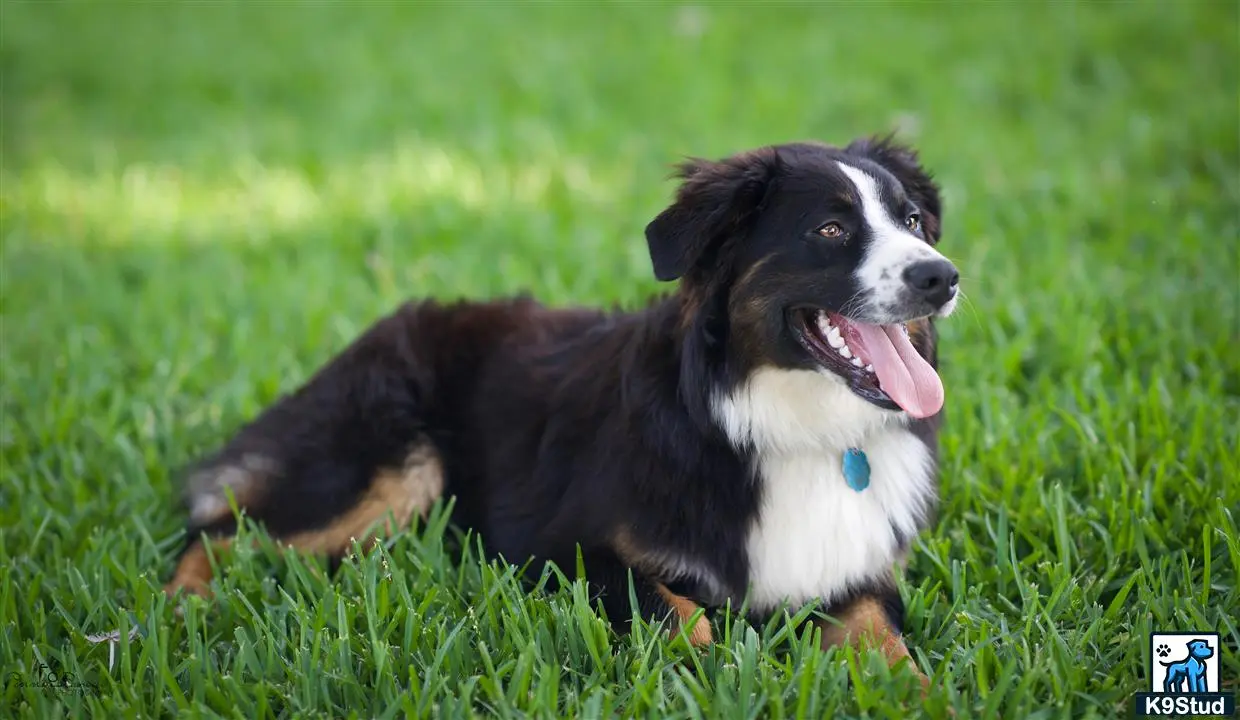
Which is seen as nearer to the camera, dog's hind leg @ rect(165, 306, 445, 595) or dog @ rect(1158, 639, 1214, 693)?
dog @ rect(1158, 639, 1214, 693)

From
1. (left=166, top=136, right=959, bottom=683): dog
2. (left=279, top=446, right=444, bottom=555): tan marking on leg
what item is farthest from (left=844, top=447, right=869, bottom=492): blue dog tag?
(left=279, top=446, right=444, bottom=555): tan marking on leg

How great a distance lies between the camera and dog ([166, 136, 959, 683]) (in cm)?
321

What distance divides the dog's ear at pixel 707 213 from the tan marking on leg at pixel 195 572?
1886mm

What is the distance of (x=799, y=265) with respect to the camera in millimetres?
3217

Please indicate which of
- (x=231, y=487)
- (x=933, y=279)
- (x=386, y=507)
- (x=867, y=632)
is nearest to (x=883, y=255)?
(x=933, y=279)

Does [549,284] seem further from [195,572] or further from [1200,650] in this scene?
[1200,650]

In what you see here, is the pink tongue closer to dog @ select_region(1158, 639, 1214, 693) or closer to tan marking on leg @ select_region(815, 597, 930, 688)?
tan marking on leg @ select_region(815, 597, 930, 688)

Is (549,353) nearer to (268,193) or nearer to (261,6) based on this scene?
(268,193)

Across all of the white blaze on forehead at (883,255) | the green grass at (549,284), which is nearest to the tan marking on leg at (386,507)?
the green grass at (549,284)

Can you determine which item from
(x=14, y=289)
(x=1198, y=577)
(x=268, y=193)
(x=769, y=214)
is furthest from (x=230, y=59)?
(x=1198, y=577)

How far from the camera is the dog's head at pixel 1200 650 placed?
2.98m

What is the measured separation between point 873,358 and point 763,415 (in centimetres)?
35

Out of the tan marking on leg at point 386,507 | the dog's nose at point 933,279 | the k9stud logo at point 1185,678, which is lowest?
the k9stud logo at point 1185,678

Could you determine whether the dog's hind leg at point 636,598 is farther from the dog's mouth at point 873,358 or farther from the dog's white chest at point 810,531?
the dog's mouth at point 873,358
